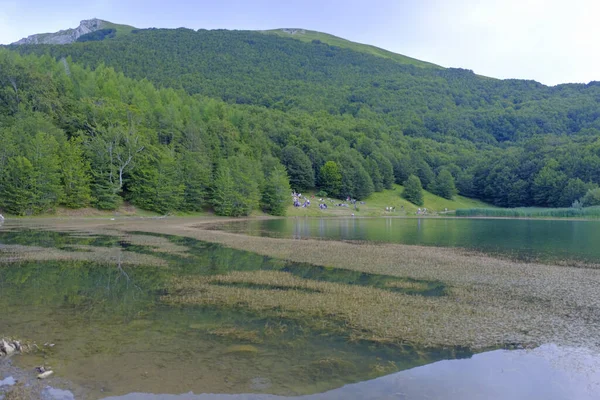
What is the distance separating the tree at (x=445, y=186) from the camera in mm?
134750

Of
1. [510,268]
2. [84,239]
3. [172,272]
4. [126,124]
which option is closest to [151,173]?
[126,124]

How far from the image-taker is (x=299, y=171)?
114m

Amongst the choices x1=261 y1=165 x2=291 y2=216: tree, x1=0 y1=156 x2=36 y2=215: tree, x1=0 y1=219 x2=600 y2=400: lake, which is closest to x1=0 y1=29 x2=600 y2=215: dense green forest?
x1=0 y1=156 x2=36 y2=215: tree

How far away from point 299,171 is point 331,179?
26.9 ft

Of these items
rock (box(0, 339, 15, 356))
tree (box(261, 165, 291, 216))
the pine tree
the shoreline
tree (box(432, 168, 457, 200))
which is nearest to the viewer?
rock (box(0, 339, 15, 356))

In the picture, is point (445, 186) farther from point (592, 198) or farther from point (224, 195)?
point (224, 195)

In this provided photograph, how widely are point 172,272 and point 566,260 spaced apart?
2340 cm

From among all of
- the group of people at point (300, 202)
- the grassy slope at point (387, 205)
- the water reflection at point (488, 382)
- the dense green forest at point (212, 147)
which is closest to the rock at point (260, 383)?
the water reflection at point (488, 382)

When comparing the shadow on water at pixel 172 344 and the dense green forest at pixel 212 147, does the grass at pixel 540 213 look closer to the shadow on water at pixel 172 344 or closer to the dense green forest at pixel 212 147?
the dense green forest at pixel 212 147

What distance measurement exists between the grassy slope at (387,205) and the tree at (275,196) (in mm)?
2939

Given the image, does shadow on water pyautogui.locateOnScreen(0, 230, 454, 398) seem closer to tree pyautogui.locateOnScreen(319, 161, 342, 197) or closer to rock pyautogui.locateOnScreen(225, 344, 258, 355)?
rock pyautogui.locateOnScreen(225, 344, 258, 355)

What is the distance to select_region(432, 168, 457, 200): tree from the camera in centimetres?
13475

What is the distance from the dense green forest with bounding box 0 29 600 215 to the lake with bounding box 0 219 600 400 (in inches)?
1934

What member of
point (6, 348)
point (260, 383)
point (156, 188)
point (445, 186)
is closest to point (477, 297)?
point (260, 383)
